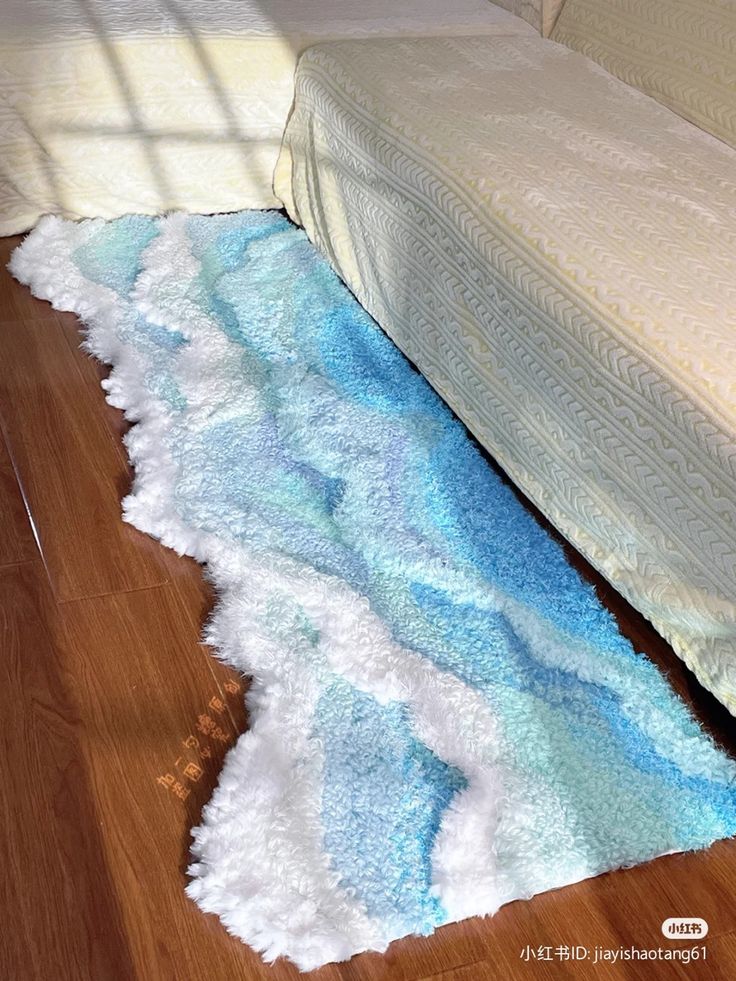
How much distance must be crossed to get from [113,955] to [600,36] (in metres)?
2.02

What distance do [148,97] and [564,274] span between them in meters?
1.21

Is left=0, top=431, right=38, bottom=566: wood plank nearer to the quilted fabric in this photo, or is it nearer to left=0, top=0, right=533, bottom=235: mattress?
left=0, top=0, right=533, bottom=235: mattress

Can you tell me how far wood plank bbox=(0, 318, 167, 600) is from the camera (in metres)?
1.58

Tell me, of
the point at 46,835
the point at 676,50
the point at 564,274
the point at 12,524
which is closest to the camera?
the point at 46,835

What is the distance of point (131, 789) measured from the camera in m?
1.29

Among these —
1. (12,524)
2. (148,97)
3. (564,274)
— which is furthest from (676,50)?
(12,524)

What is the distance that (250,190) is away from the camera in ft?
8.25

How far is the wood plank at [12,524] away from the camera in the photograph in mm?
1588

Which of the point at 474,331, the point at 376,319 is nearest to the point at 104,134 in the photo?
the point at 376,319

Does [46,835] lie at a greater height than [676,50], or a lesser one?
lesser

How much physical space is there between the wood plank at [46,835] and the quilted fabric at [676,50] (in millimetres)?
1492

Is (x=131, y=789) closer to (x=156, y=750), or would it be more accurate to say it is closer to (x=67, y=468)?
(x=156, y=750)

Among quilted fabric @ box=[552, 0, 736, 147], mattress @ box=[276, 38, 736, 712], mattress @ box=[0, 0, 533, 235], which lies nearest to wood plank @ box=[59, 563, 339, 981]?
mattress @ box=[276, 38, 736, 712]

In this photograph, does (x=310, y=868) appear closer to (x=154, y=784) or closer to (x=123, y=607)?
(x=154, y=784)
